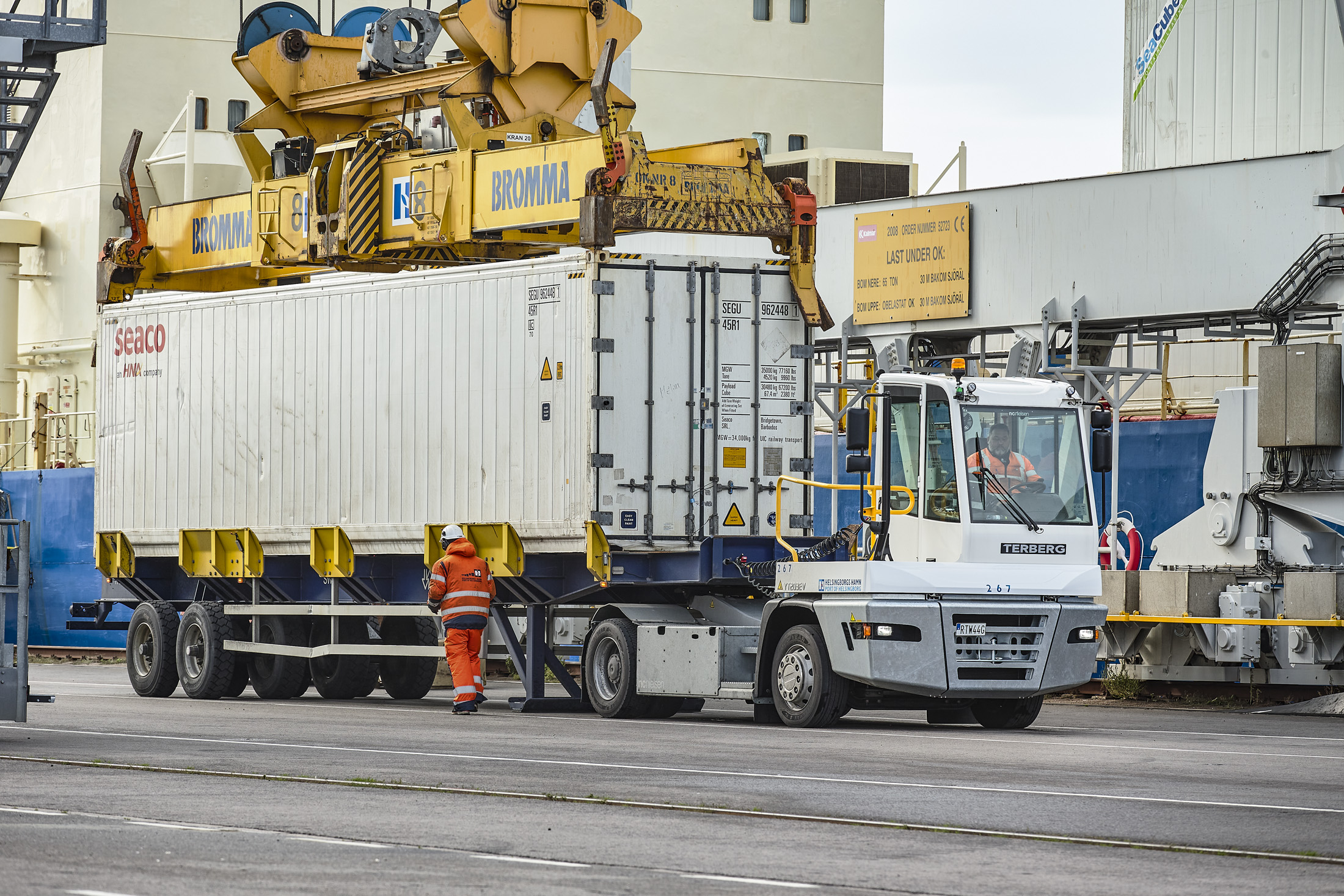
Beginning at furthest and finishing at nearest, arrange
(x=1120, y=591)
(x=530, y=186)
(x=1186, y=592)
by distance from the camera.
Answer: (x=1120, y=591)
(x=1186, y=592)
(x=530, y=186)

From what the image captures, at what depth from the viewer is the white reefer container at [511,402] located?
18375 mm

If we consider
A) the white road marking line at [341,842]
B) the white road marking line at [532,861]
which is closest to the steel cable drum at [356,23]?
the white road marking line at [341,842]

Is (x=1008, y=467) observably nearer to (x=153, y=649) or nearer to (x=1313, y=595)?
(x=1313, y=595)

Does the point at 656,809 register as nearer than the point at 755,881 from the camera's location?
No

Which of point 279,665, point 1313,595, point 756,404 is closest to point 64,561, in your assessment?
point 279,665

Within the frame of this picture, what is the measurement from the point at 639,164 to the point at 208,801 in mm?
9354

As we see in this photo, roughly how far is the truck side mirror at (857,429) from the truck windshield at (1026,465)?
103 cm

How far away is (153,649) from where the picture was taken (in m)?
22.8

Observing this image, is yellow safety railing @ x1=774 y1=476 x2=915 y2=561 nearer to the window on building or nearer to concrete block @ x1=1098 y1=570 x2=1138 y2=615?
concrete block @ x1=1098 y1=570 x2=1138 y2=615

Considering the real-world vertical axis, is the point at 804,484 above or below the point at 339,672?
above

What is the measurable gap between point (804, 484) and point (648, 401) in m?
1.55

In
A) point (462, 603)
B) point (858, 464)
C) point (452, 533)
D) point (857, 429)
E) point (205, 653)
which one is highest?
point (857, 429)

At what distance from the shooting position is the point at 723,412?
61.5ft

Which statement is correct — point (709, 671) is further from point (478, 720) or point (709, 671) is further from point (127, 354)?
point (127, 354)
